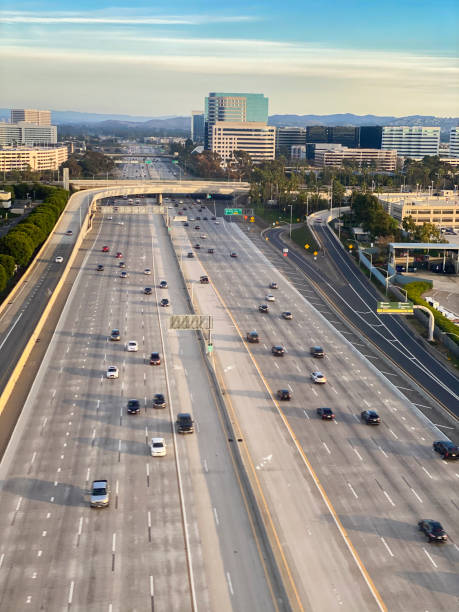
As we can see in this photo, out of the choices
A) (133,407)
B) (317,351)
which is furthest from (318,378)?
(133,407)

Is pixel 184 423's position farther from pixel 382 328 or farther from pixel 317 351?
pixel 382 328

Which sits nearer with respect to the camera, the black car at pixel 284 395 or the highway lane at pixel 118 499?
the highway lane at pixel 118 499

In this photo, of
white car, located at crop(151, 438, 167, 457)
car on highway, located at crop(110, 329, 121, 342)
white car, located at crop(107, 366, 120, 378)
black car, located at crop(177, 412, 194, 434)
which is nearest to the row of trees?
car on highway, located at crop(110, 329, 121, 342)

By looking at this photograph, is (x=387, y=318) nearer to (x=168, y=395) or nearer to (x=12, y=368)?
(x=168, y=395)

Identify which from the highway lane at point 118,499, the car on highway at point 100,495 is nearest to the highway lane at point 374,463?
the highway lane at point 118,499

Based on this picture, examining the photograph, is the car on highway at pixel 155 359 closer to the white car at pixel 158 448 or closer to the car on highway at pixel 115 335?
the car on highway at pixel 115 335

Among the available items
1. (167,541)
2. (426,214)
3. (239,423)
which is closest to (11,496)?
(167,541)
